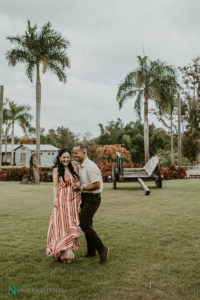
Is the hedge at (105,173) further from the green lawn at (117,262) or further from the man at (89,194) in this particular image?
the man at (89,194)

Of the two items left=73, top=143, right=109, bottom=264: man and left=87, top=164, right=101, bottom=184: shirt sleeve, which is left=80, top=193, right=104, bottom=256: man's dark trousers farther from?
left=87, top=164, right=101, bottom=184: shirt sleeve

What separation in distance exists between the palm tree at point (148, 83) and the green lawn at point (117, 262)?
54.0ft

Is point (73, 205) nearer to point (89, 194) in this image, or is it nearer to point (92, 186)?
point (89, 194)

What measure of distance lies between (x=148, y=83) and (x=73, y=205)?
1960 centimetres

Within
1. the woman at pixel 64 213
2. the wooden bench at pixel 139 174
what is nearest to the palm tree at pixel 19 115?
the wooden bench at pixel 139 174

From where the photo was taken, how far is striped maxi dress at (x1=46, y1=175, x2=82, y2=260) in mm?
3643

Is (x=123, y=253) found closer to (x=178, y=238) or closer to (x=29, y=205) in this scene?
(x=178, y=238)

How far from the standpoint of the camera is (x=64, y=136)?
5181 centimetres

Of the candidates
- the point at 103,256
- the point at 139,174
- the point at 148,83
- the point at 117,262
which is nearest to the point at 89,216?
the point at 103,256

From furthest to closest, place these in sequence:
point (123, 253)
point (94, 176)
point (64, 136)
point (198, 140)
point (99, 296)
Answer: point (64, 136), point (198, 140), point (123, 253), point (94, 176), point (99, 296)

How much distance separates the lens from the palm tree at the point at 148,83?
71.8ft

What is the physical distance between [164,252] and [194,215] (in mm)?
2786

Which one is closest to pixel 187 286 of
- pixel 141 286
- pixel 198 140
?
pixel 141 286

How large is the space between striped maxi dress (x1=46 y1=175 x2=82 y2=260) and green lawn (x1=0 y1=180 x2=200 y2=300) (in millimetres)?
223
